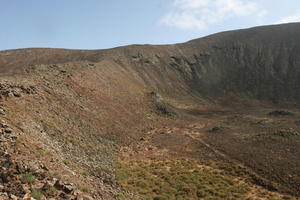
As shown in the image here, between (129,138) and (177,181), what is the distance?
34.5ft

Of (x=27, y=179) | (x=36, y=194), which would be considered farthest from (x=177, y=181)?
(x=36, y=194)

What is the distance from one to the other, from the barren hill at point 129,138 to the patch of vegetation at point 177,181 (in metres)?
0.08

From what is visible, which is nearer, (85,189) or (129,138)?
(85,189)

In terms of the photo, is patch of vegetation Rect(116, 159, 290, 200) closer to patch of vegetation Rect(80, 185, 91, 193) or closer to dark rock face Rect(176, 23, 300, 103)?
patch of vegetation Rect(80, 185, 91, 193)

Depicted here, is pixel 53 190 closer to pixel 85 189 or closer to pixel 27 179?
pixel 27 179

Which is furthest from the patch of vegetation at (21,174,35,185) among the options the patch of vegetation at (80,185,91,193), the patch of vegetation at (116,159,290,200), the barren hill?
the patch of vegetation at (116,159,290,200)

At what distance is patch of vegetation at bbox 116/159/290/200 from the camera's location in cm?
1501

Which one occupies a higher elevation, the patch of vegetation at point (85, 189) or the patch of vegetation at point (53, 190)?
the patch of vegetation at point (53, 190)

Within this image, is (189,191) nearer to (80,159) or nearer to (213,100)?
(80,159)

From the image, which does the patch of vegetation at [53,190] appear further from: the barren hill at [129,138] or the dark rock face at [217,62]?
the dark rock face at [217,62]

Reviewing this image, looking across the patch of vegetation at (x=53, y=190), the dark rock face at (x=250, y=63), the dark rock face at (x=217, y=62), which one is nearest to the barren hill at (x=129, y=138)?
the patch of vegetation at (x=53, y=190)

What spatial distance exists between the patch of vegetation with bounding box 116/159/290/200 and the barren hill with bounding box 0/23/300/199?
3.2 inches

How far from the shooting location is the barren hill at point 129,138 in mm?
11531

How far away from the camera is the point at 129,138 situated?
26.6m
